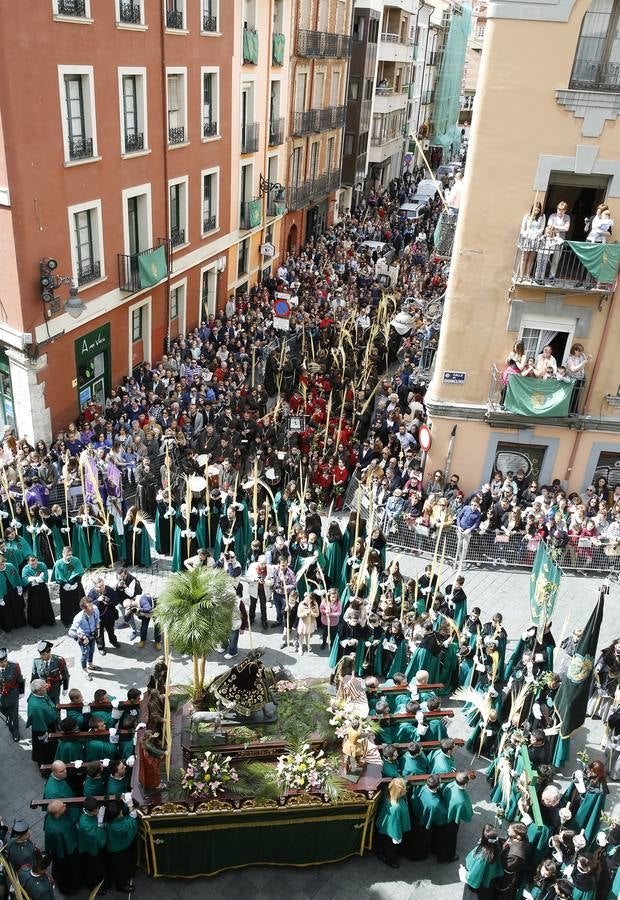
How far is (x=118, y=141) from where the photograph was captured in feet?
67.3

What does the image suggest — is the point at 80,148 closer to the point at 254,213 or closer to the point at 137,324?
the point at 137,324

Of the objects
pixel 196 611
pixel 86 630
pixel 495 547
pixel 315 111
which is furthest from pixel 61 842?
pixel 315 111

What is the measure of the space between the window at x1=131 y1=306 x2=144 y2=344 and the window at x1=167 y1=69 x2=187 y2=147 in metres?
5.27

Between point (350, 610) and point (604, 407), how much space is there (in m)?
8.97

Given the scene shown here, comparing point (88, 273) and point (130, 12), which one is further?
point (88, 273)

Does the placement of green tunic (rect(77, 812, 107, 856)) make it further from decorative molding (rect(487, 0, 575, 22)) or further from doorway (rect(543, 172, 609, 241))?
decorative molding (rect(487, 0, 575, 22))

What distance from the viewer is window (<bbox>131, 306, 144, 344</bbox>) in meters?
23.5

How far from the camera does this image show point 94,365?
21406mm

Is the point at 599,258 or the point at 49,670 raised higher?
the point at 599,258

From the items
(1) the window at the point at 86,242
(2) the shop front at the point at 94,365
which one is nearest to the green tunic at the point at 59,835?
(2) the shop front at the point at 94,365

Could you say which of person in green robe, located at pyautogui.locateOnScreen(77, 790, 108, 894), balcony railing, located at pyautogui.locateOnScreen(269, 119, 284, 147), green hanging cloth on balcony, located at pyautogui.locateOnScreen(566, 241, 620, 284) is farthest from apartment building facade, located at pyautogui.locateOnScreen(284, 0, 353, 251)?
person in green robe, located at pyautogui.locateOnScreen(77, 790, 108, 894)

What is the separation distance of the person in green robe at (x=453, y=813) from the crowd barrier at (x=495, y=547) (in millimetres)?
7259

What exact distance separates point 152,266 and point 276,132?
42.9 feet

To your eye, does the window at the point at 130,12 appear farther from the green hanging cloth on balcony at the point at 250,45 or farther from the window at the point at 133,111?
the green hanging cloth on balcony at the point at 250,45
